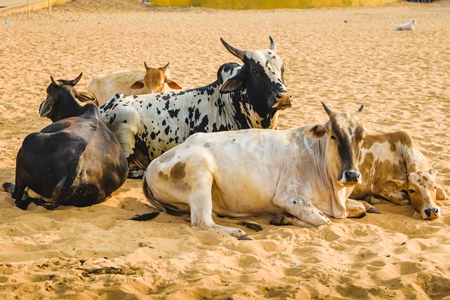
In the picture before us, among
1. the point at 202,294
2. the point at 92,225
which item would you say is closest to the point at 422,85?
the point at 92,225

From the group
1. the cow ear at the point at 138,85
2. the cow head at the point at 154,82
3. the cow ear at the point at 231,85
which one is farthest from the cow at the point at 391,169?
the cow ear at the point at 138,85

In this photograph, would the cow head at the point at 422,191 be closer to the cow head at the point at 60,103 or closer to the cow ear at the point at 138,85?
the cow head at the point at 60,103

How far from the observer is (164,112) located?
8992 millimetres

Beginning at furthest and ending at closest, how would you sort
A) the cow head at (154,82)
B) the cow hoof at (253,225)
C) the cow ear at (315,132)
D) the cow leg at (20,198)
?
the cow head at (154,82), the cow leg at (20,198), the cow ear at (315,132), the cow hoof at (253,225)

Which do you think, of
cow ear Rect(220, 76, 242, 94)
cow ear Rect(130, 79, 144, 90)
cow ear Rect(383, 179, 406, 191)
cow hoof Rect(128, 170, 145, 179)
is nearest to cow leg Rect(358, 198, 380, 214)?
cow ear Rect(383, 179, 406, 191)

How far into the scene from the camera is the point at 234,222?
7.02 meters

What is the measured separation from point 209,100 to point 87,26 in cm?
1737

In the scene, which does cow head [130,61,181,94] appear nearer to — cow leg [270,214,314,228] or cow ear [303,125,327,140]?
cow ear [303,125,327,140]

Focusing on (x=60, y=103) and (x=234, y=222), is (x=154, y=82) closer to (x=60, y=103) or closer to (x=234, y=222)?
(x=60, y=103)

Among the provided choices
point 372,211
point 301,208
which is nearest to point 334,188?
point 301,208

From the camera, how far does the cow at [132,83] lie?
36.8ft

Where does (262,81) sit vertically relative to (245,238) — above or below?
above

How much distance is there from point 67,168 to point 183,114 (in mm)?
2193

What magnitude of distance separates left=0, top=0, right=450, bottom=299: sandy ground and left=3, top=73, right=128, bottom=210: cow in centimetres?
15
